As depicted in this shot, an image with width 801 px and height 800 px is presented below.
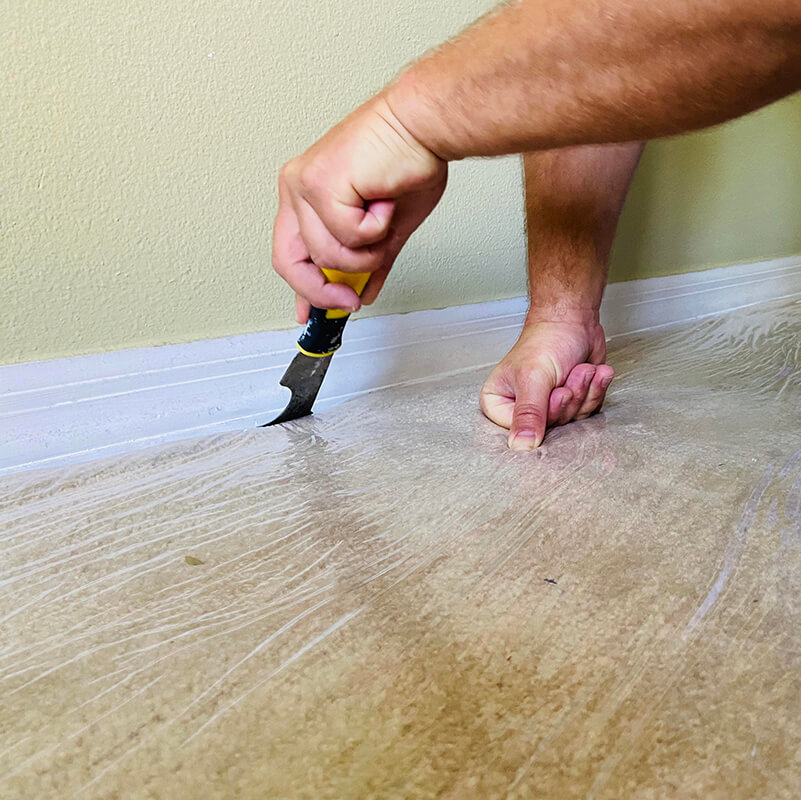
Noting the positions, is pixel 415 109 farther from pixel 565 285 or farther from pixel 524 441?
pixel 565 285

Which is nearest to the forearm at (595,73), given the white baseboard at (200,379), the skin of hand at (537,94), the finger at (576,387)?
the skin of hand at (537,94)

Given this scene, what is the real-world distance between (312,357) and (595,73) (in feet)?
1.91

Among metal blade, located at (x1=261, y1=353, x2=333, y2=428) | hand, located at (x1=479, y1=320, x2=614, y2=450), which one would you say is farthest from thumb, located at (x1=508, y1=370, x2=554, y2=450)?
metal blade, located at (x1=261, y1=353, x2=333, y2=428)

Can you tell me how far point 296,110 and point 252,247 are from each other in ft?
0.70

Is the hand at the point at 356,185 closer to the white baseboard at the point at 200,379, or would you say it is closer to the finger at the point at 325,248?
the finger at the point at 325,248

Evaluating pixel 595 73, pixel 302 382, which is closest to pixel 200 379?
pixel 302 382

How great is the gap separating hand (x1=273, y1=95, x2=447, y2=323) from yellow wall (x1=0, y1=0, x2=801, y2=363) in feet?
1.38

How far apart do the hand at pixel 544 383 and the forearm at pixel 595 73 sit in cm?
41

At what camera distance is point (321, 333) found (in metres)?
0.88

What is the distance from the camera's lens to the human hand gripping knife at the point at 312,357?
0.86m

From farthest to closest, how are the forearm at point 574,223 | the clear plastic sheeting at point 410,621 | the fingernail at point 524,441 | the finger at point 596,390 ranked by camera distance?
the forearm at point 574,223, the finger at point 596,390, the fingernail at point 524,441, the clear plastic sheeting at point 410,621

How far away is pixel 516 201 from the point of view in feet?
4.45

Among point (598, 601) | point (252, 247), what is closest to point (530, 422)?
point (598, 601)

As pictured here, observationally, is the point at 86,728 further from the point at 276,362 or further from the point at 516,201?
the point at 516,201
